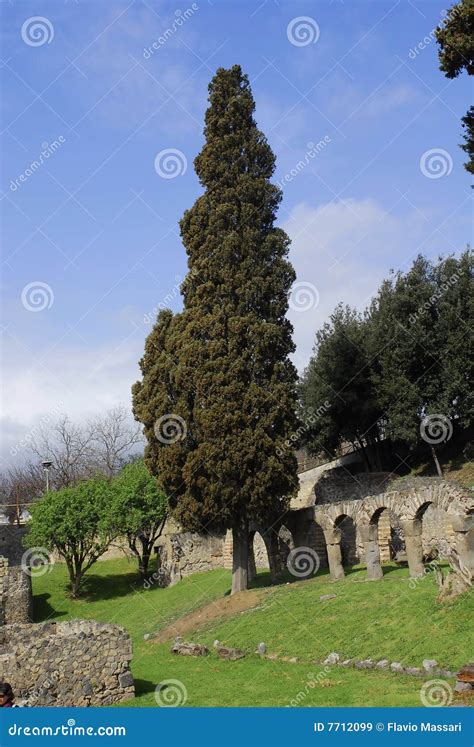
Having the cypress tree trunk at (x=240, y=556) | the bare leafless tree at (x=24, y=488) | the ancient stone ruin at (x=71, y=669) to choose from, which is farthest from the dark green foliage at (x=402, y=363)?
the bare leafless tree at (x=24, y=488)

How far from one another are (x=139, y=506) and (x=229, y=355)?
1311 centimetres

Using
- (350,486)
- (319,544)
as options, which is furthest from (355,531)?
(350,486)

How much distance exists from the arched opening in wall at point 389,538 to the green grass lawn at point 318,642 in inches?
57.6

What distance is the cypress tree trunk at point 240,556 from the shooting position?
2527 cm

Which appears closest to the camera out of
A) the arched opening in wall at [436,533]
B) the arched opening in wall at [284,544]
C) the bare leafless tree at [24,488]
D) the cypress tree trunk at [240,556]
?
the arched opening in wall at [436,533]

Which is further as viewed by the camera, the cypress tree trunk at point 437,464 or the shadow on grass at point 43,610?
the cypress tree trunk at point 437,464

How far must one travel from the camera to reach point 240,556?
25656 millimetres

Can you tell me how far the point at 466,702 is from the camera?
10.2 metres

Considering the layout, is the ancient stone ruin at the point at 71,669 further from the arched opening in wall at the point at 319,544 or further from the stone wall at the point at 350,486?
the stone wall at the point at 350,486

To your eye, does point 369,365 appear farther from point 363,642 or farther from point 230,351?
point 363,642

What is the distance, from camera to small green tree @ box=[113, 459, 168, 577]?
33.7 meters

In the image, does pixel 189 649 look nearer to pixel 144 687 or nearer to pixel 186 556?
pixel 144 687

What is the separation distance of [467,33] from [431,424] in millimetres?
19788

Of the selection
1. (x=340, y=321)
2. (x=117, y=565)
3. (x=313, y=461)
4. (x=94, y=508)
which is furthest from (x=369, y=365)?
(x=117, y=565)
